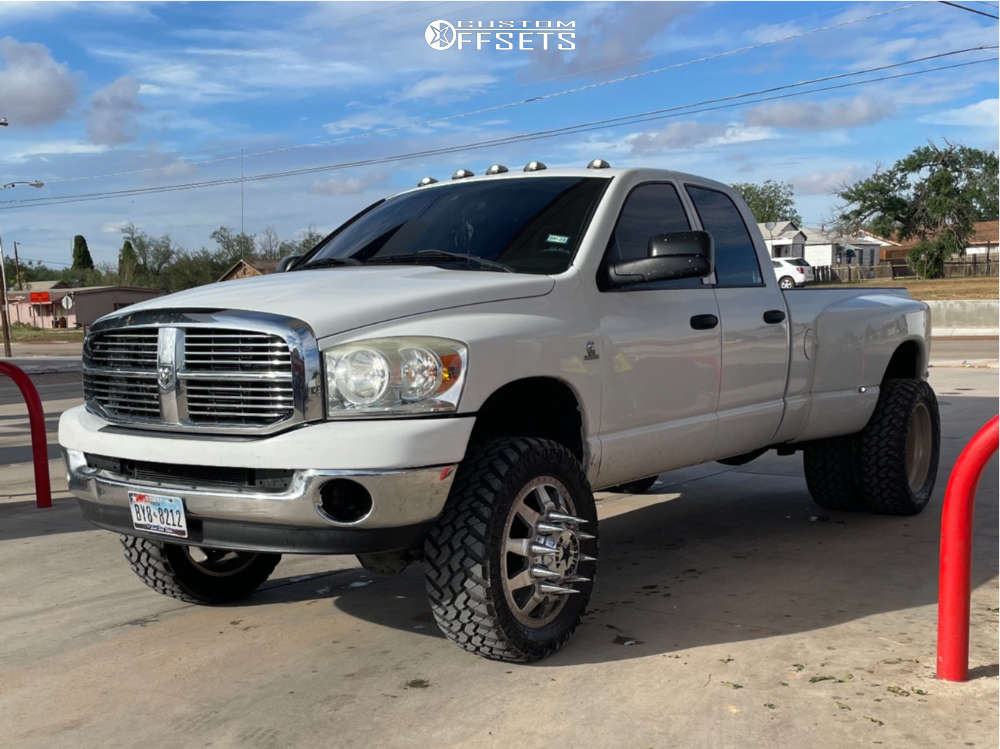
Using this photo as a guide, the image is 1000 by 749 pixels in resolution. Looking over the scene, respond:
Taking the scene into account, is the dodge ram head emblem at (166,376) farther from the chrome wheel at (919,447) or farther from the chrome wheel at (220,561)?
the chrome wheel at (919,447)

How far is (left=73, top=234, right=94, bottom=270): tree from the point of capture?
128 m

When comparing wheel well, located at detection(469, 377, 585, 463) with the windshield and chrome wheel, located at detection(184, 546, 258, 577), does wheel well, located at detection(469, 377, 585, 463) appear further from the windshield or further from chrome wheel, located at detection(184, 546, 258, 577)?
chrome wheel, located at detection(184, 546, 258, 577)

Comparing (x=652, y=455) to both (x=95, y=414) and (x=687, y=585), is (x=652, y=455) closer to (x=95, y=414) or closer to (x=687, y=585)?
(x=687, y=585)

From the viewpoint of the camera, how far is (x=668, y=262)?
4762mm

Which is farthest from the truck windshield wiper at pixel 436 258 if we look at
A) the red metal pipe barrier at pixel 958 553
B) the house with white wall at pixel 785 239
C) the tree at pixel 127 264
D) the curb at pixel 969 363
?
the tree at pixel 127 264

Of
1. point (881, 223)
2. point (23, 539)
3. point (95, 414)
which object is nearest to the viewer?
point (95, 414)

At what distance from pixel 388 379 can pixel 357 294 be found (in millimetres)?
489

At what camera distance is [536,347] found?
14.1 feet

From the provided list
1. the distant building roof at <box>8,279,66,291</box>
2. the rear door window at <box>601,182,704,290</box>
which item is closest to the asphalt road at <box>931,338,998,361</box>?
the rear door window at <box>601,182,704,290</box>

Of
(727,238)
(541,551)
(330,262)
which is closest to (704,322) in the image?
(727,238)

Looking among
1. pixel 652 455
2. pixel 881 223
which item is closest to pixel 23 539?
pixel 652 455

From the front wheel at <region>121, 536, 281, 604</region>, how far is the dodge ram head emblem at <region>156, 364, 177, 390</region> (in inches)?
39.3

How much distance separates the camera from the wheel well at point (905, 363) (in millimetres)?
7172

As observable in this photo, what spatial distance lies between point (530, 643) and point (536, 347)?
1097 millimetres
